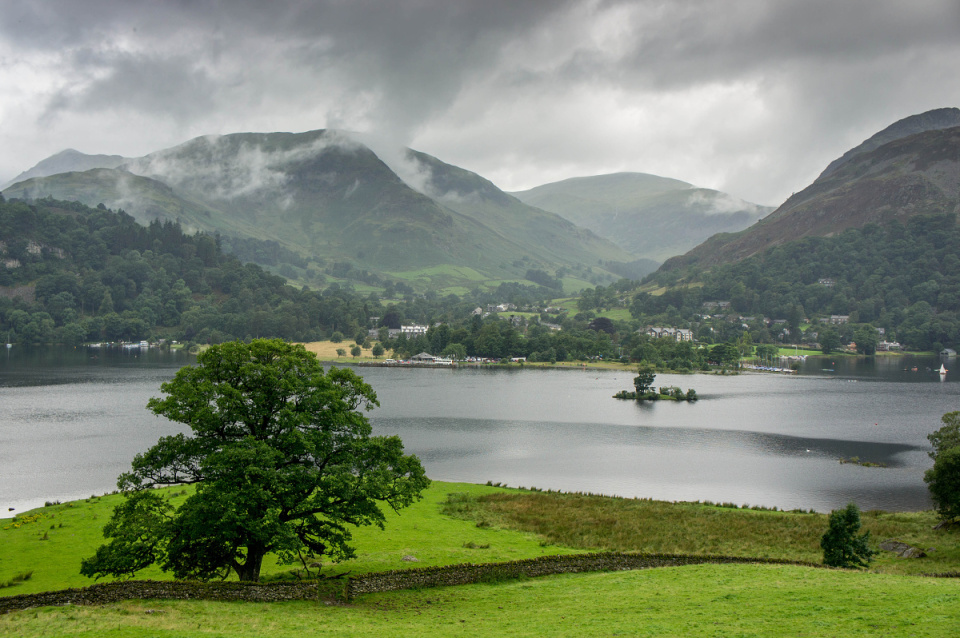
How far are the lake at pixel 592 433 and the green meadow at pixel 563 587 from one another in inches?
579

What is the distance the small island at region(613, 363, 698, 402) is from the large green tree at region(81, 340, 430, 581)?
332ft

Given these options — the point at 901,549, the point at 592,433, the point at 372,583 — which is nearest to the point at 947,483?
the point at 901,549

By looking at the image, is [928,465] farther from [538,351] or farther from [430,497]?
[538,351]

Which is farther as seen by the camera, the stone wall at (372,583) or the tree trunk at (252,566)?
the tree trunk at (252,566)

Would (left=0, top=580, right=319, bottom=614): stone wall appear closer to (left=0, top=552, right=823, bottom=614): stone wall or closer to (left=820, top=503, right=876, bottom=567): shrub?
(left=0, top=552, right=823, bottom=614): stone wall

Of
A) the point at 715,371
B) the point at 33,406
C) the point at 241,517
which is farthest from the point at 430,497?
the point at 715,371

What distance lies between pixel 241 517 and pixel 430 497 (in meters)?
25.8

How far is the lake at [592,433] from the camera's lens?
59188mm

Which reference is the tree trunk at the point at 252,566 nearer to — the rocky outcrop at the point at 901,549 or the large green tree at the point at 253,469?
the large green tree at the point at 253,469

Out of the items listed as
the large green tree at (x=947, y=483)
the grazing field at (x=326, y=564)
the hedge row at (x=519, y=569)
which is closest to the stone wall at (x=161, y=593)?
the hedge row at (x=519, y=569)

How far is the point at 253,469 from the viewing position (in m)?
24.4

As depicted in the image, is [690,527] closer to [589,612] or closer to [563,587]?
[563,587]

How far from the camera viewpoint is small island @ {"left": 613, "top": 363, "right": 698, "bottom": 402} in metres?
124

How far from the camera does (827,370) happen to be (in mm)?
174875
